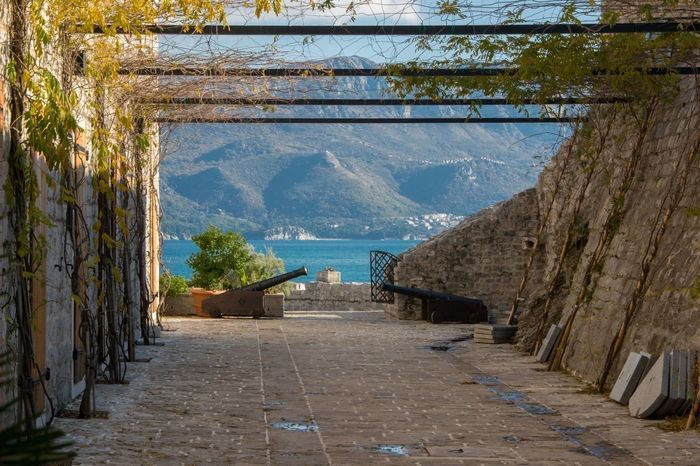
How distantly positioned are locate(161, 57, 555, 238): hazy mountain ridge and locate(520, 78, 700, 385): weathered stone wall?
94379 millimetres

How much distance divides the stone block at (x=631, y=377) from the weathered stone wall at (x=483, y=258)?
11.6 m

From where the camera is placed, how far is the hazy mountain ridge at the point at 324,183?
11088 cm

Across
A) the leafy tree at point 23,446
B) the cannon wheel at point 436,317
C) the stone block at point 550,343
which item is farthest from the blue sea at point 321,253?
the leafy tree at point 23,446

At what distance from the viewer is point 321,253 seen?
110812 mm

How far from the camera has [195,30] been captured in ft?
26.7

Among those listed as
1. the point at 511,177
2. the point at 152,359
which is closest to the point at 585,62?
the point at 152,359

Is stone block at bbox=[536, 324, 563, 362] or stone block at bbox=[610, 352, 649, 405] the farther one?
stone block at bbox=[536, 324, 563, 362]

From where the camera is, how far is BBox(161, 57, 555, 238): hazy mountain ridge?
111m

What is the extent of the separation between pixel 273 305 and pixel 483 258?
14.4 ft

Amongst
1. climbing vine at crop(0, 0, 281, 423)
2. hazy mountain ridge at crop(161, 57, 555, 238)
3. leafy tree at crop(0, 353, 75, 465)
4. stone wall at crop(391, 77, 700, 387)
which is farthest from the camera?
hazy mountain ridge at crop(161, 57, 555, 238)

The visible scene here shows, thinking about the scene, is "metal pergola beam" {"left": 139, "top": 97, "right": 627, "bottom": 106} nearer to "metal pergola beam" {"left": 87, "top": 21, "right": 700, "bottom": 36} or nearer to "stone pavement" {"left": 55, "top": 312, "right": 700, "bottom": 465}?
"metal pergola beam" {"left": 87, "top": 21, "right": 700, "bottom": 36}

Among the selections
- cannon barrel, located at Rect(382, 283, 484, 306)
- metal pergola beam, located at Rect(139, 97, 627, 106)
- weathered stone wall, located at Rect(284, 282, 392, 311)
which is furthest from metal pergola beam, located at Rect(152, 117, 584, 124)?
weathered stone wall, located at Rect(284, 282, 392, 311)

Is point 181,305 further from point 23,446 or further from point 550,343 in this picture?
point 23,446

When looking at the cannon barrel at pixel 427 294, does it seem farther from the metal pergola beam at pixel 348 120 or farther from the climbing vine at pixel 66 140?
the climbing vine at pixel 66 140
